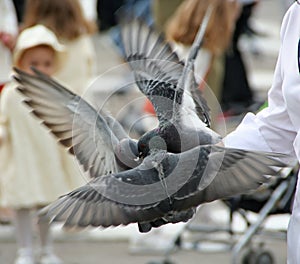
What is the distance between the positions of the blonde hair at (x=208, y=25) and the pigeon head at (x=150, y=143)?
367cm

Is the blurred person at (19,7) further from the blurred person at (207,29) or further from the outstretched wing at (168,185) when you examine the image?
the outstretched wing at (168,185)

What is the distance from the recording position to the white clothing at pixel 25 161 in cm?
625

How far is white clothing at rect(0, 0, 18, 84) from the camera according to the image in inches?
272

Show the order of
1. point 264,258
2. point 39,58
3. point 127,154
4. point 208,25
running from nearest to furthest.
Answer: point 127,154 → point 264,258 → point 39,58 → point 208,25

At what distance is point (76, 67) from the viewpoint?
6840 millimetres

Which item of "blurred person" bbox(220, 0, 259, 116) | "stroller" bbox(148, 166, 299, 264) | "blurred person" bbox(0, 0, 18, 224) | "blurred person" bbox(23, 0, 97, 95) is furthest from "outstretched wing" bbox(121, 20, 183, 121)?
"blurred person" bbox(220, 0, 259, 116)

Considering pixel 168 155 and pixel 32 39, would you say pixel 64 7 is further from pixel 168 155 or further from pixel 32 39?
pixel 168 155

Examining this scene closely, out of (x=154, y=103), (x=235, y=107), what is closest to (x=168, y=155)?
(x=154, y=103)

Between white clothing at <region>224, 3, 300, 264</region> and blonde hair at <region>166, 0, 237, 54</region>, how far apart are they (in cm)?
332

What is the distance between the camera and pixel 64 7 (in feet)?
22.5

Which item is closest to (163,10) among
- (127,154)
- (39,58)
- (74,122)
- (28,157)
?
(39,58)

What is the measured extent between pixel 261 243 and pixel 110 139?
2.93 m

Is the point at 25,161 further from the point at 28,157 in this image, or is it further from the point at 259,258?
the point at 259,258

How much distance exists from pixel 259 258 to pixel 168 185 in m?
3.21
